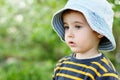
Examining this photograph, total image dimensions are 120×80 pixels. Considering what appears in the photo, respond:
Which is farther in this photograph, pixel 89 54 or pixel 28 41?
pixel 28 41

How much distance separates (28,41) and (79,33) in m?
4.45

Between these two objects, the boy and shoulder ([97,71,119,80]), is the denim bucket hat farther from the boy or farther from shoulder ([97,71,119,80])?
shoulder ([97,71,119,80])

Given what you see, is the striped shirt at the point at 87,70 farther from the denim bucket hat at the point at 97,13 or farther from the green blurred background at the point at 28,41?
the green blurred background at the point at 28,41

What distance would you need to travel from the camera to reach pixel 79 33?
2.95 m

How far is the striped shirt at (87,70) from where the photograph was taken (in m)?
2.91

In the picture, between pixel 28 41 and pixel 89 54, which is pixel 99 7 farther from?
pixel 28 41

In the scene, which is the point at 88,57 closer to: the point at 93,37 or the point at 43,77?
the point at 93,37

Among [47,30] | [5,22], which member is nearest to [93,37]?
[47,30]

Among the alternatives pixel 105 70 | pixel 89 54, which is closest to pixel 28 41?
A: pixel 89 54

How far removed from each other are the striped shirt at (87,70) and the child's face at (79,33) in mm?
80

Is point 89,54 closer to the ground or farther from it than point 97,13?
closer to the ground

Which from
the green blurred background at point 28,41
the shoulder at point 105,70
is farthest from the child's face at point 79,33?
the green blurred background at point 28,41

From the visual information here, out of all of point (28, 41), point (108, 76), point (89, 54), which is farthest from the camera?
point (28, 41)

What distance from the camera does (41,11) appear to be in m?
6.28
